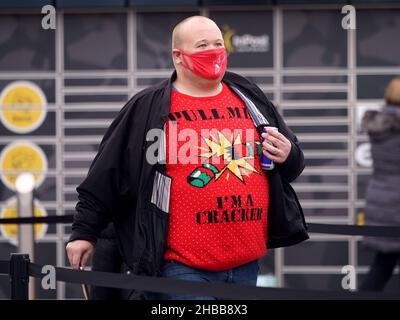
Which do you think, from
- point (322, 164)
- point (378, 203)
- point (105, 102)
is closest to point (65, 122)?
point (105, 102)

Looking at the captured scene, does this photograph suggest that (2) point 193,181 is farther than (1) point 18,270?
No

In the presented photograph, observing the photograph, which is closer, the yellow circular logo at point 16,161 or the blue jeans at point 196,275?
the blue jeans at point 196,275

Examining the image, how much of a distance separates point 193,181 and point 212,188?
0.08m

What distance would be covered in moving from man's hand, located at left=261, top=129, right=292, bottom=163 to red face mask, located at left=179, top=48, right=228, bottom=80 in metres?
0.34

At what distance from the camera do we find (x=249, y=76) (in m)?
8.90

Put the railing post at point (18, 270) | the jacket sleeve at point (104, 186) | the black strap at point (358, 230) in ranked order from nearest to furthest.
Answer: the jacket sleeve at point (104, 186) < the railing post at point (18, 270) < the black strap at point (358, 230)

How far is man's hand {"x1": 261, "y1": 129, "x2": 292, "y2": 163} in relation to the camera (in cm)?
442

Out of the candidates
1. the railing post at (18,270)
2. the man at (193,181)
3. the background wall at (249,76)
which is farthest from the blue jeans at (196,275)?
the background wall at (249,76)

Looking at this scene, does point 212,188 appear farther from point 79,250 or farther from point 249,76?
point 249,76

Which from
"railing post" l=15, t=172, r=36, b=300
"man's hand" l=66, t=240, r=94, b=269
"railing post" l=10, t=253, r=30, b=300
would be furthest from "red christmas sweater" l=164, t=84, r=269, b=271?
"railing post" l=15, t=172, r=36, b=300

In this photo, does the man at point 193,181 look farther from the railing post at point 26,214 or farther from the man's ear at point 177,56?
the railing post at point 26,214

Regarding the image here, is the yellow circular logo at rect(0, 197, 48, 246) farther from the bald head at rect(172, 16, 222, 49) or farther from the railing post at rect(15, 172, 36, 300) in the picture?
the bald head at rect(172, 16, 222, 49)

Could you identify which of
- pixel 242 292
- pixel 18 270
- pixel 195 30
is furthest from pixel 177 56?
pixel 18 270

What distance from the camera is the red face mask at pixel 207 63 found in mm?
4466
